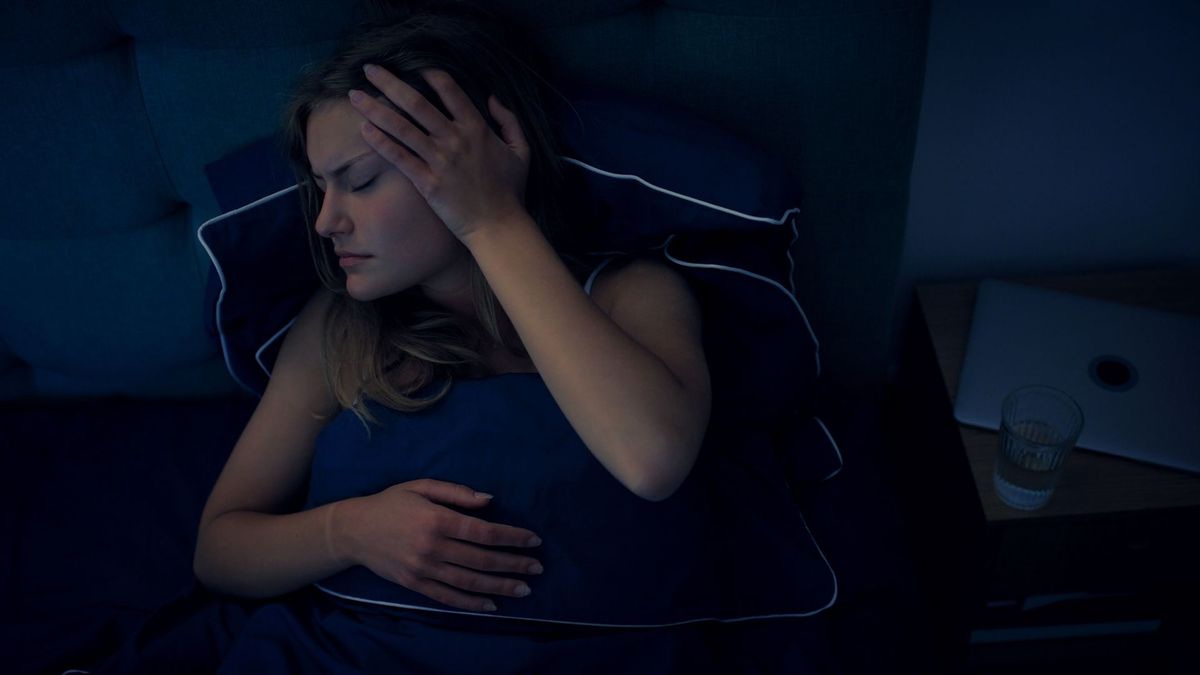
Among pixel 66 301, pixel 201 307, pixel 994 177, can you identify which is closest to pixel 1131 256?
pixel 994 177

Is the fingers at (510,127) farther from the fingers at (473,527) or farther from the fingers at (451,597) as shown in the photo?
the fingers at (451,597)

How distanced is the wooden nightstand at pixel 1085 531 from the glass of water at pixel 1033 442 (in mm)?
26

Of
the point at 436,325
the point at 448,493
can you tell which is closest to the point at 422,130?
the point at 436,325

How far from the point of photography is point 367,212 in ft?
3.09

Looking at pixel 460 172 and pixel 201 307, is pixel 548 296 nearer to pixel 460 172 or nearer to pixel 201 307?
pixel 460 172

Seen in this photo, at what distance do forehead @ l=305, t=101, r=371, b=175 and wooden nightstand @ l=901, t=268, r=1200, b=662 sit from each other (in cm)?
88

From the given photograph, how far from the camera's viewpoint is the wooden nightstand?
1.14 meters

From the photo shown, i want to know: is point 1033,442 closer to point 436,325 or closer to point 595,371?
point 595,371

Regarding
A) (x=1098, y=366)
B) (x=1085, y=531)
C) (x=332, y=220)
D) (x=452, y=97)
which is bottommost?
(x=1085, y=531)

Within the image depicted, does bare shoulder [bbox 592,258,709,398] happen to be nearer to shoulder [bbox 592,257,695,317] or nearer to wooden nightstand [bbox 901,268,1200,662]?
shoulder [bbox 592,257,695,317]

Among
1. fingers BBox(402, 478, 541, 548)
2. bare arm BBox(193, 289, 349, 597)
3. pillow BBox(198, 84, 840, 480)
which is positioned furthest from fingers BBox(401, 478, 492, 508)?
pillow BBox(198, 84, 840, 480)

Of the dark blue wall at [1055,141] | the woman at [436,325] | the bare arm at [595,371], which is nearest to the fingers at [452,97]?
the woman at [436,325]

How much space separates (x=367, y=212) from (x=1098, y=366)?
3.30 ft

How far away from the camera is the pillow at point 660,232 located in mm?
999
